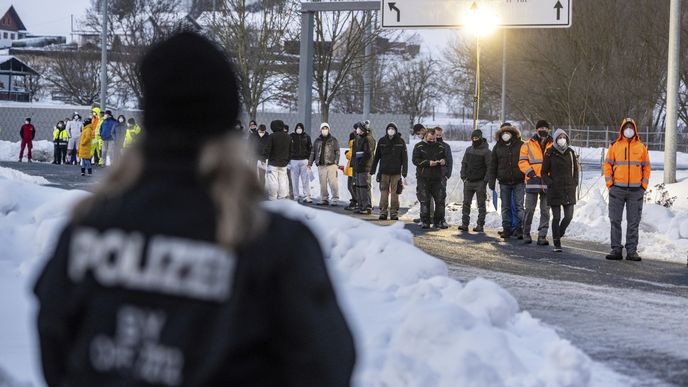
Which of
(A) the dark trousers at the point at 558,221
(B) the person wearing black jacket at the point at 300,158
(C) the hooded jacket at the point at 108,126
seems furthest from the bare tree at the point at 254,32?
(A) the dark trousers at the point at 558,221

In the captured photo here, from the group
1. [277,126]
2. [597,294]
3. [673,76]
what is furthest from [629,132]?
[277,126]

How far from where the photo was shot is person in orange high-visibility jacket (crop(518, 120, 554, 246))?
15.2 metres

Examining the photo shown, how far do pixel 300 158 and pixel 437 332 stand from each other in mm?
16604

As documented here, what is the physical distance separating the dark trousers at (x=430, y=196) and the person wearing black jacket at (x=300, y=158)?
5.58 metres

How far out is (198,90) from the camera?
2143 millimetres

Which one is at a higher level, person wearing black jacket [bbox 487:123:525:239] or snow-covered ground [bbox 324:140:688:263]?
person wearing black jacket [bbox 487:123:525:239]

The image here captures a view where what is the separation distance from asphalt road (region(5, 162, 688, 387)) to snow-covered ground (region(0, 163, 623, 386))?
0.51 metres

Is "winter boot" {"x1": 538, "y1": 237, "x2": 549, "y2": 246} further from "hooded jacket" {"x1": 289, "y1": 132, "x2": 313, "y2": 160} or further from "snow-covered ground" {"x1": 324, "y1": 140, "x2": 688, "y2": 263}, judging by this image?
"hooded jacket" {"x1": 289, "y1": 132, "x2": 313, "y2": 160}

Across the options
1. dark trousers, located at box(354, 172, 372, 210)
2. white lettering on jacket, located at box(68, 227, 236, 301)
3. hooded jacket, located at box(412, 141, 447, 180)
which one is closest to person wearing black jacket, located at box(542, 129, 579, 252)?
hooded jacket, located at box(412, 141, 447, 180)

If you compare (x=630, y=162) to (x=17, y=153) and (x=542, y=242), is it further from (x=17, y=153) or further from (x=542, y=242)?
(x=17, y=153)

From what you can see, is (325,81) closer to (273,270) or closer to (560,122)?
(560,122)

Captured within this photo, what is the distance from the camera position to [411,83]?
8106 cm

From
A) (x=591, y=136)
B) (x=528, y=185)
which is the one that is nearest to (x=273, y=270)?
(x=528, y=185)

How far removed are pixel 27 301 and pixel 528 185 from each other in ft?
30.5
